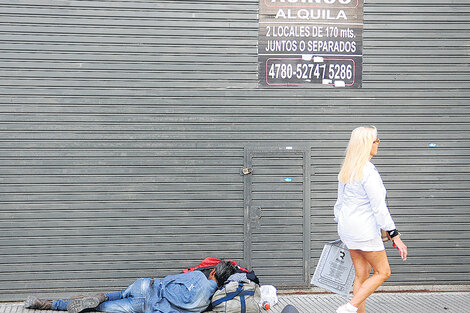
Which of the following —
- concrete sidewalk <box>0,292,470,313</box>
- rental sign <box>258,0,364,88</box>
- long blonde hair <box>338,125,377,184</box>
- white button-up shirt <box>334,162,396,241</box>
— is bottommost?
concrete sidewalk <box>0,292,470,313</box>

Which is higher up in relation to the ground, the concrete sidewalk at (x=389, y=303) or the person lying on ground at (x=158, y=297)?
the person lying on ground at (x=158, y=297)

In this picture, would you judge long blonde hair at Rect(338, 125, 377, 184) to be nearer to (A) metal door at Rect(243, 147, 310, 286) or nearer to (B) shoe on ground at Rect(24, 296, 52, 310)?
(A) metal door at Rect(243, 147, 310, 286)

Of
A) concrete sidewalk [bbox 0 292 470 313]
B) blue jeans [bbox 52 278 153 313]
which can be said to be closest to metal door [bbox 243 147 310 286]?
concrete sidewalk [bbox 0 292 470 313]

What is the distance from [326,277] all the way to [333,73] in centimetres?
260

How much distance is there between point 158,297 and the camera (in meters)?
6.50

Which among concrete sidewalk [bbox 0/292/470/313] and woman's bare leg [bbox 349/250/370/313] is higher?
woman's bare leg [bbox 349/250/370/313]

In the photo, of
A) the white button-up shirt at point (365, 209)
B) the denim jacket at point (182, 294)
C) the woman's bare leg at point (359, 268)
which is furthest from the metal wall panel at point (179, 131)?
the white button-up shirt at point (365, 209)

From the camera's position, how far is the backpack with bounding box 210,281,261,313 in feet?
20.7

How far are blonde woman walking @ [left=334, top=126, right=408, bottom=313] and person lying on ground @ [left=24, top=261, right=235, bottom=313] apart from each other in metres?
1.53

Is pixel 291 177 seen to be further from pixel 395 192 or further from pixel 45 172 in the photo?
pixel 45 172

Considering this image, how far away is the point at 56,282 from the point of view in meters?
7.08

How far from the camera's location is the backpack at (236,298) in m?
6.30

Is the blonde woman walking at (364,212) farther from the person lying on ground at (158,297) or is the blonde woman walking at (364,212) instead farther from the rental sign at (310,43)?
the rental sign at (310,43)

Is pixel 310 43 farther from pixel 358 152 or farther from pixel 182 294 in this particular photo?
pixel 182 294
